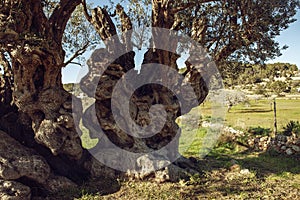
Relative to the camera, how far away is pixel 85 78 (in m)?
10.6

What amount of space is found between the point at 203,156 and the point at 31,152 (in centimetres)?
878

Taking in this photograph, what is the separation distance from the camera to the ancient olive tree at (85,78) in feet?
29.8

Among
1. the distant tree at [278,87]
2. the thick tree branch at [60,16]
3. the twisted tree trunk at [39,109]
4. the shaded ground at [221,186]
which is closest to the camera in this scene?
the twisted tree trunk at [39,109]

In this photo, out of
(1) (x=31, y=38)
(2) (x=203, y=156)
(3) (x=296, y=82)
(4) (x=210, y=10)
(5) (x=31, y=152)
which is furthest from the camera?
(3) (x=296, y=82)

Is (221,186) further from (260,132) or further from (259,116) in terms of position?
(259,116)

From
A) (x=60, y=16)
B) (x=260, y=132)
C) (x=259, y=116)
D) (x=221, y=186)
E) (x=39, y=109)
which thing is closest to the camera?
(x=221, y=186)

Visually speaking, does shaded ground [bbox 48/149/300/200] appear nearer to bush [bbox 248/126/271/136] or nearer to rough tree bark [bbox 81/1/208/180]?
rough tree bark [bbox 81/1/208/180]

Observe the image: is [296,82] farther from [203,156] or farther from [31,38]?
[31,38]

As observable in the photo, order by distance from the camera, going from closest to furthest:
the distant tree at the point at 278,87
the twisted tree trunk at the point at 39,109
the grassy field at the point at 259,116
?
the twisted tree trunk at the point at 39,109
the grassy field at the point at 259,116
the distant tree at the point at 278,87

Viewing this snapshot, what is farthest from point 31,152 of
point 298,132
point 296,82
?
point 296,82

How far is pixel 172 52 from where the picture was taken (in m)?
10.9

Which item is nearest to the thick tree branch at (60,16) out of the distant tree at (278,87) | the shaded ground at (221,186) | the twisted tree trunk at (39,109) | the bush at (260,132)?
the twisted tree trunk at (39,109)

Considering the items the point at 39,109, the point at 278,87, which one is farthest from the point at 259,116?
the point at 39,109

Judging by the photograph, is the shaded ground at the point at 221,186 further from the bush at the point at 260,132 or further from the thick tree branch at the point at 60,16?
the thick tree branch at the point at 60,16
